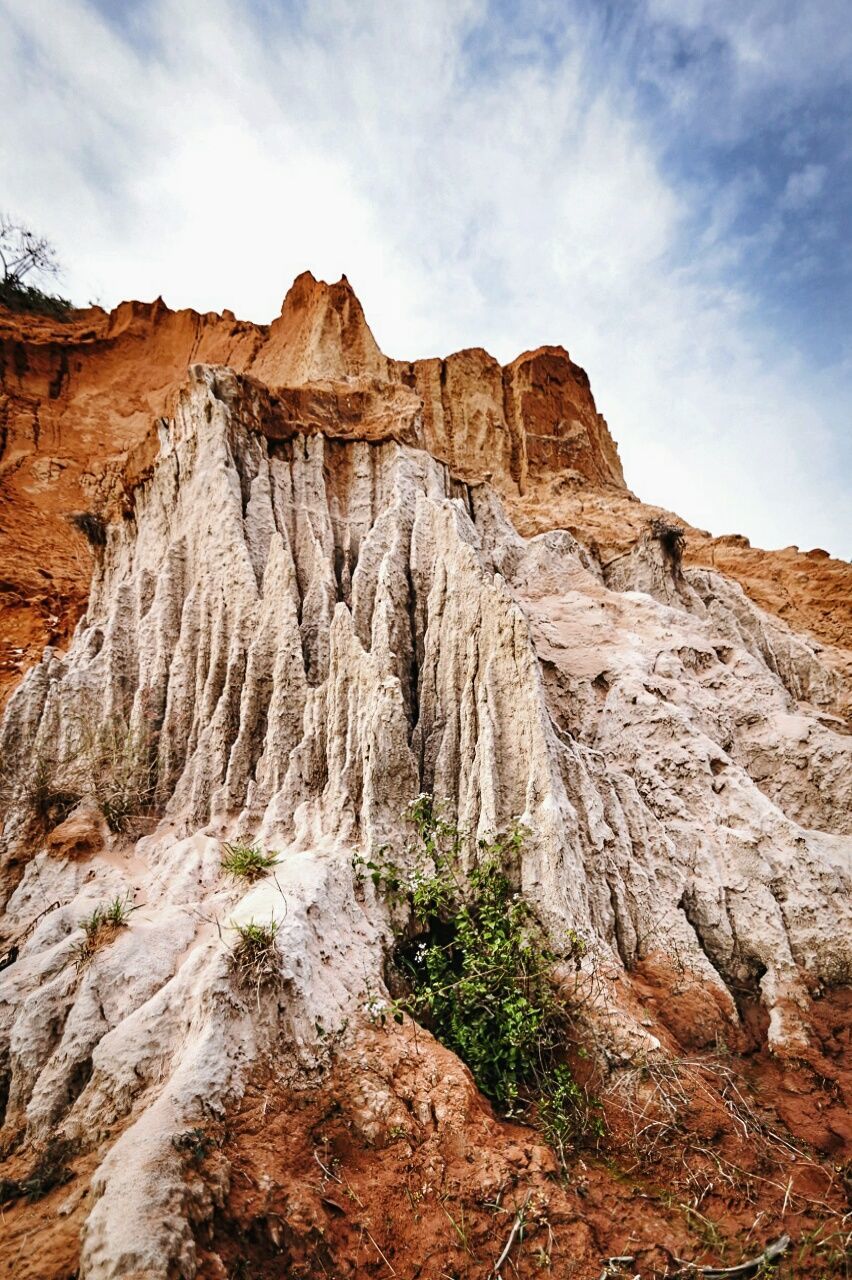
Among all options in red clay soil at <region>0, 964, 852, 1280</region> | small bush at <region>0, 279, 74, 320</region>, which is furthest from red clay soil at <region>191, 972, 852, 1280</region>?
small bush at <region>0, 279, 74, 320</region>

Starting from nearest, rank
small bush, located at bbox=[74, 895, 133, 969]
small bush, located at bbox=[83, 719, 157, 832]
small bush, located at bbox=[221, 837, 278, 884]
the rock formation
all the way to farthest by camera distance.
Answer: the rock formation, small bush, located at bbox=[74, 895, 133, 969], small bush, located at bbox=[221, 837, 278, 884], small bush, located at bbox=[83, 719, 157, 832]

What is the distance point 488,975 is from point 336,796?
2.56 metres

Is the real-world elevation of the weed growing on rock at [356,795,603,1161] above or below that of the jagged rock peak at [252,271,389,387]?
below

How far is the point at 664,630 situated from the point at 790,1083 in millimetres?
6998

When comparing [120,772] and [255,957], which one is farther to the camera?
[120,772]

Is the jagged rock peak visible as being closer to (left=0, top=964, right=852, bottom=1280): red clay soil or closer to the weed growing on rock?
the weed growing on rock

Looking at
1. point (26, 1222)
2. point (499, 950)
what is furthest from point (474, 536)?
point (26, 1222)

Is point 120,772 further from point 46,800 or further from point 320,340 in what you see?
point 320,340

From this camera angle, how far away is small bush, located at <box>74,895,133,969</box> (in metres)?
5.46

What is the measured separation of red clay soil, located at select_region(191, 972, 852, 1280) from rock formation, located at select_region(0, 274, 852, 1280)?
37mm

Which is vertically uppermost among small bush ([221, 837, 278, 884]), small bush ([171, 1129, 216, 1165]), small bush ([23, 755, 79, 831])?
small bush ([23, 755, 79, 831])

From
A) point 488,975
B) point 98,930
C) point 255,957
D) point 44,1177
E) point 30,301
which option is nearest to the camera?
point 44,1177

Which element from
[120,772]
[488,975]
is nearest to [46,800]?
[120,772]

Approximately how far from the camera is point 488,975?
5293 mm
